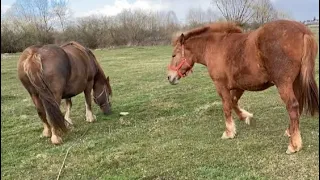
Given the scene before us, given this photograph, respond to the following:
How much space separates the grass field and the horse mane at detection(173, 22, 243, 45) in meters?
1.77

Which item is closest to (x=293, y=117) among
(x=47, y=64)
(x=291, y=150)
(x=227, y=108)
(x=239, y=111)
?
(x=291, y=150)

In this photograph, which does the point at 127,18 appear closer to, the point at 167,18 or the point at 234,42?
the point at 167,18

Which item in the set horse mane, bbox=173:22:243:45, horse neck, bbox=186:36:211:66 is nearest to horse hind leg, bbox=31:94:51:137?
horse mane, bbox=173:22:243:45

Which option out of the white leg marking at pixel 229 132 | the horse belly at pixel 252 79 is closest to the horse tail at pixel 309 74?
the horse belly at pixel 252 79

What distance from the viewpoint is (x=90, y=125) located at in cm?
857

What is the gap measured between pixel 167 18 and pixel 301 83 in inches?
1775

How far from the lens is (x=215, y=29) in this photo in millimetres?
6527

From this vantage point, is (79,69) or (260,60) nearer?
(260,60)

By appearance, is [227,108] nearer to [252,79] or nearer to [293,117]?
[252,79]

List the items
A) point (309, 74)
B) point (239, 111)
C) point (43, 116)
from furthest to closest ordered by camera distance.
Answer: point (43, 116)
point (239, 111)
point (309, 74)

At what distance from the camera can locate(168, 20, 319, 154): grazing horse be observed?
508 centimetres

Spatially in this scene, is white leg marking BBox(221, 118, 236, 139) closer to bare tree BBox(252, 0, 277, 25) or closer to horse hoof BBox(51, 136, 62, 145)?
horse hoof BBox(51, 136, 62, 145)

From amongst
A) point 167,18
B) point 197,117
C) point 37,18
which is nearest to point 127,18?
point 167,18

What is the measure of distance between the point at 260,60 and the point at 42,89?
151 inches
